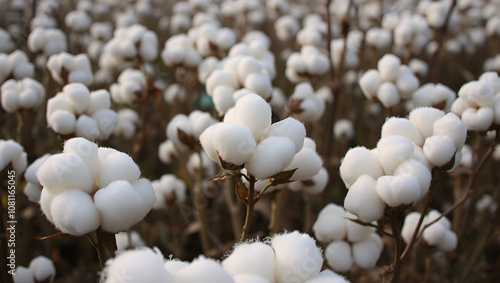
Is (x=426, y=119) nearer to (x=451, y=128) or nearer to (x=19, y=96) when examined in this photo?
(x=451, y=128)

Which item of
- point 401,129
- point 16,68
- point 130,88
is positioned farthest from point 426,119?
point 16,68

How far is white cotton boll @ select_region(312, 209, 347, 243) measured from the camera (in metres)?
0.80

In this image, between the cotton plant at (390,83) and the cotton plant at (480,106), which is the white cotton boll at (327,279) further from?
the cotton plant at (390,83)

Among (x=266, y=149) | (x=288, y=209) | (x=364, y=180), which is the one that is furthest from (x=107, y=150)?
(x=288, y=209)

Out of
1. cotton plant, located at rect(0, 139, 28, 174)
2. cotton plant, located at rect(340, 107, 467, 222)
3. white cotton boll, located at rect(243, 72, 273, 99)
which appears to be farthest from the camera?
white cotton boll, located at rect(243, 72, 273, 99)

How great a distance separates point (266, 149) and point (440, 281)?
1.10m

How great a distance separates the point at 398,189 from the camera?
604 millimetres

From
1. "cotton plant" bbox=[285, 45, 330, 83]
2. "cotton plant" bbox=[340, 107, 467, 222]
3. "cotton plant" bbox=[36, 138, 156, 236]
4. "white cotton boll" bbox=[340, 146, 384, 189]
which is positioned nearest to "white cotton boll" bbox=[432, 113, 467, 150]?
"cotton plant" bbox=[340, 107, 467, 222]

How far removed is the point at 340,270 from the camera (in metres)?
0.79

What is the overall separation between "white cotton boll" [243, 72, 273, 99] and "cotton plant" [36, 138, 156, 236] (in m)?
0.44

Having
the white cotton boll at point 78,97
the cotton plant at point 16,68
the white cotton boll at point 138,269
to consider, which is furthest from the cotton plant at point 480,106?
the cotton plant at point 16,68

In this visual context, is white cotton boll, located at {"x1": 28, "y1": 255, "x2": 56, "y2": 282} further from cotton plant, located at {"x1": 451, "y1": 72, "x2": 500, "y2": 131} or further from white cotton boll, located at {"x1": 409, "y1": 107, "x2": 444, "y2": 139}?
cotton plant, located at {"x1": 451, "y1": 72, "x2": 500, "y2": 131}

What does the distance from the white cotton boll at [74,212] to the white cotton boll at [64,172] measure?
11mm

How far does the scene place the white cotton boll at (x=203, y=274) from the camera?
38 cm
